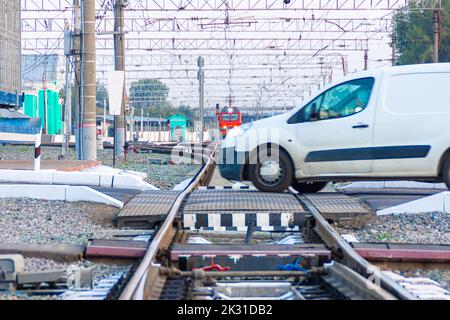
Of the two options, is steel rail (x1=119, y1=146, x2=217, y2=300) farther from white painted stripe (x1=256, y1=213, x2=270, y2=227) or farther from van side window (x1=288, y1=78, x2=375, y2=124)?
van side window (x1=288, y1=78, x2=375, y2=124)

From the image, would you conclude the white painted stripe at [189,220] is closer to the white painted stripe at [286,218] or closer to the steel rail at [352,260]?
the white painted stripe at [286,218]

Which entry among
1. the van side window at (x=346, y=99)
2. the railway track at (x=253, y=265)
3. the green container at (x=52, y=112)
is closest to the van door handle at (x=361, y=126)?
the van side window at (x=346, y=99)

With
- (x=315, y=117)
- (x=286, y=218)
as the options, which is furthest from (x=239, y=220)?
(x=315, y=117)

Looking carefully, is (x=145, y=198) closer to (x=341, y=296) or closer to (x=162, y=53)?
(x=341, y=296)

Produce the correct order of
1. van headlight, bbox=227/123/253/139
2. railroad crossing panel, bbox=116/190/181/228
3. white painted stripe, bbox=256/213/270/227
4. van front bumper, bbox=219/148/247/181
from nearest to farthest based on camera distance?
1. white painted stripe, bbox=256/213/270/227
2. railroad crossing panel, bbox=116/190/181/228
3. van front bumper, bbox=219/148/247/181
4. van headlight, bbox=227/123/253/139

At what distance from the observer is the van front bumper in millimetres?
11352

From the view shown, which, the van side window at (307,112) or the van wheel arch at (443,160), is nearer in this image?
the van wheel arch at (443,160)

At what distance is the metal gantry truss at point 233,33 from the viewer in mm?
38844

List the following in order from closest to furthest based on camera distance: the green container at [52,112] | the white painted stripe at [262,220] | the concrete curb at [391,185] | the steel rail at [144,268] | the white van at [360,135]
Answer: the steel rail at [144,268], the white painted stripe at [262,220], the white van at [360,135], the concrete curb at [391,185], the green container at [52,112]

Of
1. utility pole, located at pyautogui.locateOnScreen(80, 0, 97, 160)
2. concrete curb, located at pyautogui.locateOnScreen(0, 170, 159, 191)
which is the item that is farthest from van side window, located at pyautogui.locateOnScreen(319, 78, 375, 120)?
utility pole, located at pyautogui.locateOnScreen(80, 0, 97, 160)

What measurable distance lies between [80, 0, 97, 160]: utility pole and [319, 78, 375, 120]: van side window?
33.1 ft

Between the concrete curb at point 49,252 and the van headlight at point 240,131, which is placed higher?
the van headlight at point 240,131

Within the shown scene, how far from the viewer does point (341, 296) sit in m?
5.05

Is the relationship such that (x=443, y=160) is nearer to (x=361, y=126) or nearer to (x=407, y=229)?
(x=361, y=126)
